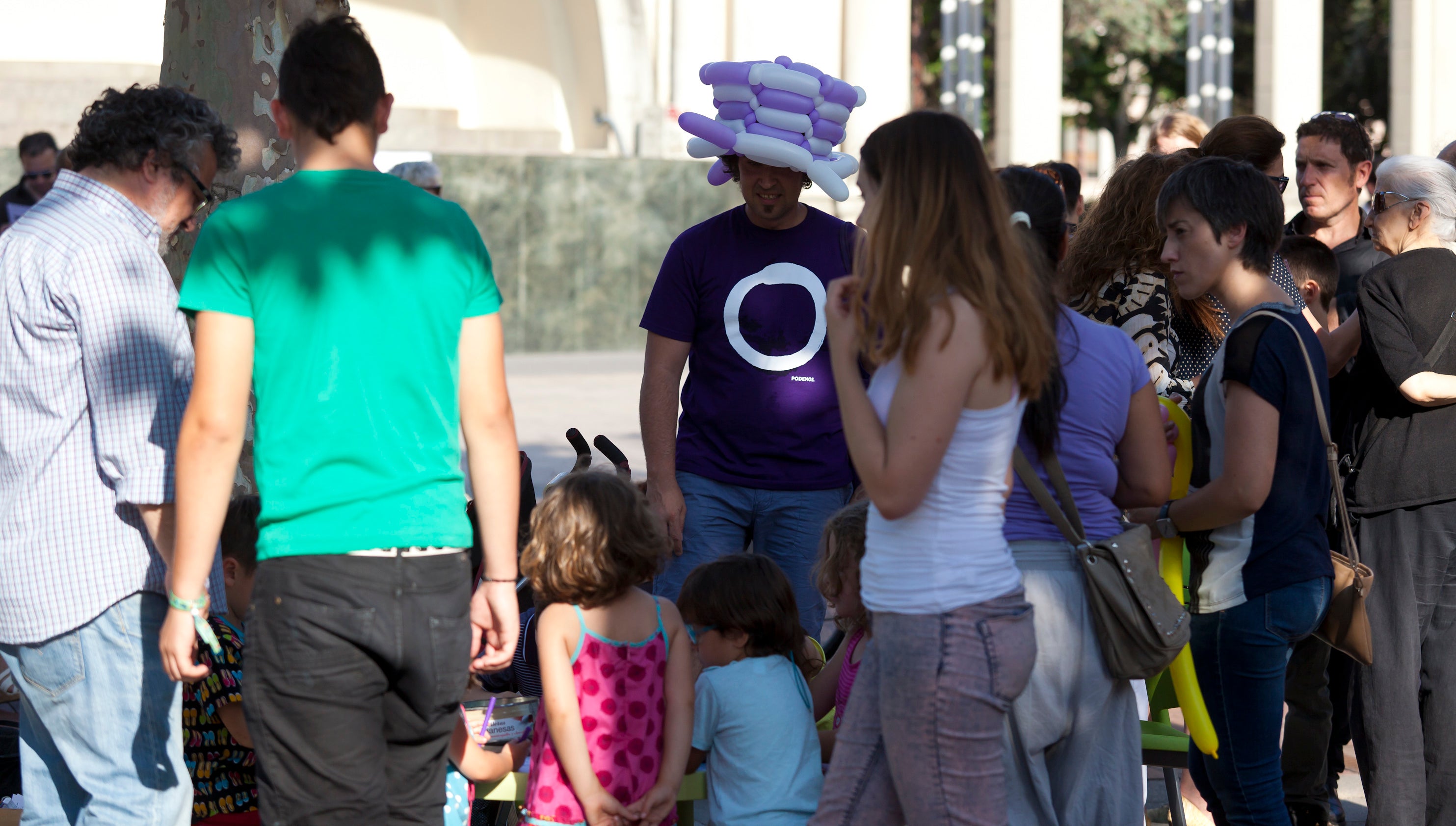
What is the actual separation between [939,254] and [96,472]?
1824 mm

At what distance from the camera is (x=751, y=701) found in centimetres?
346

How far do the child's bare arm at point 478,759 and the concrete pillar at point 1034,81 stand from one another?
17326 mm

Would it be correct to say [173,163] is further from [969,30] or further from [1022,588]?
[969,30]

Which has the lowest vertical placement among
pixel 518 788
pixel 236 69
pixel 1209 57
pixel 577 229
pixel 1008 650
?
pixel 518 788

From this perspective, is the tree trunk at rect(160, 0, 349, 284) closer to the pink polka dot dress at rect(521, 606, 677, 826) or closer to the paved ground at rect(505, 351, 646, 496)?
the pink polka dot dress at rect(521, 606, 677, 826)

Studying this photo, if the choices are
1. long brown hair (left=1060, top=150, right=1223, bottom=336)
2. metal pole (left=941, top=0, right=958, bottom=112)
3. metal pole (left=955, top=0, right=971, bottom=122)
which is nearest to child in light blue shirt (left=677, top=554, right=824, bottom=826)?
long brown hair (left=1060, top=150, right=1223, bottom=336)

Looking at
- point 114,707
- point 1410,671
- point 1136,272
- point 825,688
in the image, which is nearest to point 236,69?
Answer: point 114,707

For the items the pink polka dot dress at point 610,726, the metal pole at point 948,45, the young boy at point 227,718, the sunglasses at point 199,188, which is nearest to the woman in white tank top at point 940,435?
the pink polka dot dress at point 610,726

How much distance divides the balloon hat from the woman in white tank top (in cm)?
155

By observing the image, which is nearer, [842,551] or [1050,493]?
[1050,493]

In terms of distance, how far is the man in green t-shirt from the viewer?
257 cm

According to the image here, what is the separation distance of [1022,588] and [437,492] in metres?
1.14

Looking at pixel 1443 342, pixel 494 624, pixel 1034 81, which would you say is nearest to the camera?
pixel 494 624

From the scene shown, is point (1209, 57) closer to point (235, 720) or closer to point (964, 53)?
point (964, 53)
